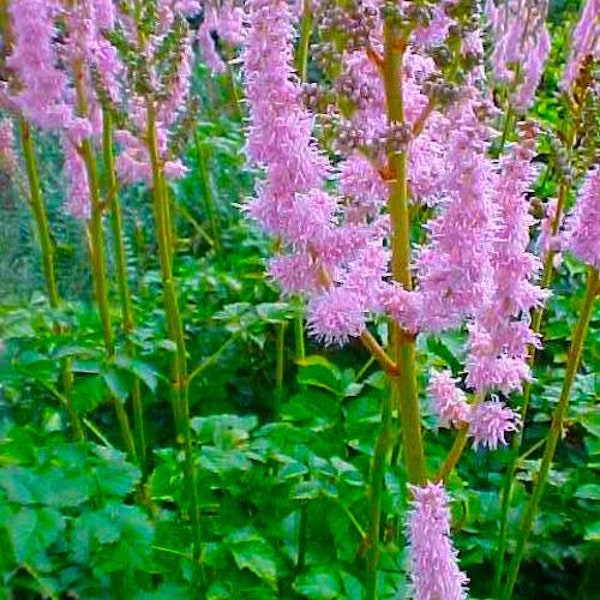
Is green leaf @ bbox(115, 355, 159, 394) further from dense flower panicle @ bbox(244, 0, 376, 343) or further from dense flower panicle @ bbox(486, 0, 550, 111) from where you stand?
dense flower panicle @ bbox(486, 0, 550, 111)

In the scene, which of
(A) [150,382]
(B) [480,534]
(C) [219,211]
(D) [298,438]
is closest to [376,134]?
(A) [150,382]

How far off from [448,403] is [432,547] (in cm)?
21

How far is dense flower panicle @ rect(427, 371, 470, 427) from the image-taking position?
62.2 inches

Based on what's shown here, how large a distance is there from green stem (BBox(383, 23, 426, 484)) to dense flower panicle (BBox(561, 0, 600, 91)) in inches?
27.3

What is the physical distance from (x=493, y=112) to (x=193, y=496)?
1.09 metres

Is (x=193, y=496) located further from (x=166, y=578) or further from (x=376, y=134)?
(x=376, y=134)

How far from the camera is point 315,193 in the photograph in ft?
4.69

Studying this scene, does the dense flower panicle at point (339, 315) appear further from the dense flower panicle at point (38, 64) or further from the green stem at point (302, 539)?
the dense flower panicle at point (38, 64)

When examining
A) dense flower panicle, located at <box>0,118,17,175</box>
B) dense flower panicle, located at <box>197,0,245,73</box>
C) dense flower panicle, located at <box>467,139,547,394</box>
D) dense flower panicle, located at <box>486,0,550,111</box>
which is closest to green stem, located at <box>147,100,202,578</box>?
dense flower panicle, located at <box>0,118,17,175</box>

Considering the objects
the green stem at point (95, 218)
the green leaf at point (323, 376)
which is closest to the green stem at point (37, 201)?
the green stem at point (95, 218)

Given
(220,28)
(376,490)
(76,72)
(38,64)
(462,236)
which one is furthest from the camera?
(220,28)

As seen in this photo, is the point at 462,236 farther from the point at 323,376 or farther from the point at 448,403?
the point at 323,376

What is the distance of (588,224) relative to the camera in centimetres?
157

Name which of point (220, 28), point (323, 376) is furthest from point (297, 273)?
point (220, 28)
